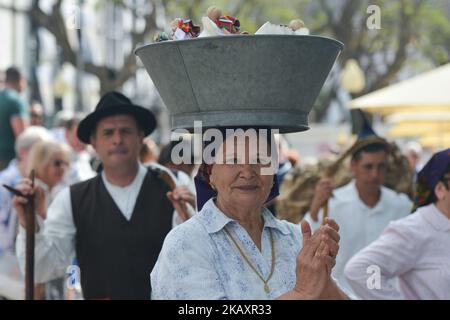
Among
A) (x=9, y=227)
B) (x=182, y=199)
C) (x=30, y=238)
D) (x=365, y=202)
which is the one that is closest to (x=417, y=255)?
(x=182, y=199)

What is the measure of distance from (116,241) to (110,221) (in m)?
0.12

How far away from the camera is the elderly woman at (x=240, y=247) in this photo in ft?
11.5

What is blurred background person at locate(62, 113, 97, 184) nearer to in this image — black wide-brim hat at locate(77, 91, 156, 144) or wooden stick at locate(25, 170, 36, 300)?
black wide-brim hat at locate(77, 91, 156, 144)

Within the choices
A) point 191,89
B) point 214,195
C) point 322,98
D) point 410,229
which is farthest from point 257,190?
point 322,98

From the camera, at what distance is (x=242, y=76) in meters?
3.52

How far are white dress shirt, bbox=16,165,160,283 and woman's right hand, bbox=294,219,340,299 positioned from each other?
8.61 ft

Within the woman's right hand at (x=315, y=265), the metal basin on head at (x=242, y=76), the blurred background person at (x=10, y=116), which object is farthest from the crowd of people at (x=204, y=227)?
the blurred background person at (x=10, y=116)

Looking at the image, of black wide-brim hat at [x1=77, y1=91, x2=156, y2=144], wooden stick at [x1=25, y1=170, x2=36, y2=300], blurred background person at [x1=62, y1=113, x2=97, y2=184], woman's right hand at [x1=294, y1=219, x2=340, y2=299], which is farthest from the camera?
blurred background person at [x1=62, y1=113, x2=97, y2=184]

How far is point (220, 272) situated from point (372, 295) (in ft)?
6.02

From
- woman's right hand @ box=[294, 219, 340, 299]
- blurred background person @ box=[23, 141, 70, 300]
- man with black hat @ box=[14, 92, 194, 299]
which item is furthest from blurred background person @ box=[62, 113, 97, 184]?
woman's right hand @ box=[294, 219, 340, 299]

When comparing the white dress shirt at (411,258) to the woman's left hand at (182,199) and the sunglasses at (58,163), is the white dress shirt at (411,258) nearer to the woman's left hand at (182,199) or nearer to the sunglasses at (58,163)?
the woman's left hand at (182,199)

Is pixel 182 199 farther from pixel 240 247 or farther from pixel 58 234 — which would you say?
pixel 240 247

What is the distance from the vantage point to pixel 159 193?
610 cm

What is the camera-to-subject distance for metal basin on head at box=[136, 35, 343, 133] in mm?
3494
